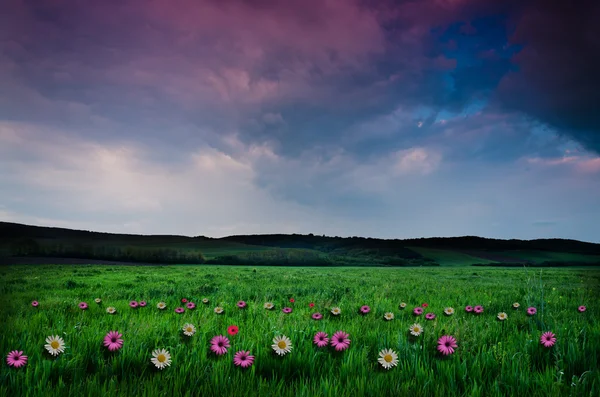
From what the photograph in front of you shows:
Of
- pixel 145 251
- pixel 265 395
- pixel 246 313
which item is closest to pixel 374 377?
pixel 265 395

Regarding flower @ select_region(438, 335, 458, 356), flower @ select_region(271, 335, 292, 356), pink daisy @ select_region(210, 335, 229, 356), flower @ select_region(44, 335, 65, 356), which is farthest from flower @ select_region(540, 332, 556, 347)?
flower @ select_region(44, 335, 65, 356)

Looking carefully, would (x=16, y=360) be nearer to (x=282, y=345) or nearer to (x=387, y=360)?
(x=282, y=345)

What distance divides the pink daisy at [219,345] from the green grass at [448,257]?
6851 cm

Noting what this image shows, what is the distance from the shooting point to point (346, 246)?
8262 cm

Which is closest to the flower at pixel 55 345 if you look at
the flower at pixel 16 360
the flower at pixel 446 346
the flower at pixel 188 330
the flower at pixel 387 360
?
the flower at pixel 16 360

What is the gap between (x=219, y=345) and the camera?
9.88ft

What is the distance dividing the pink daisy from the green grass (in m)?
68.5

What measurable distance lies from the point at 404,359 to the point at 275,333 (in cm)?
138

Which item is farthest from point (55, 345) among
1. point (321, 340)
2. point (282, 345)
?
point (321, 340)

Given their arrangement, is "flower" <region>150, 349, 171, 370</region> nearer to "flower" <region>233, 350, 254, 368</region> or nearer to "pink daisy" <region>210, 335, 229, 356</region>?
"pink daisy" <region>210, 335, 229, 356</region>

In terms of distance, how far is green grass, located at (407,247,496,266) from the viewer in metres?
66.7

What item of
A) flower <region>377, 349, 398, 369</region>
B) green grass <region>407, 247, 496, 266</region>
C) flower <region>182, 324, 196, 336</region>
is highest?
flower <region>377, 349, 398, 369</region>

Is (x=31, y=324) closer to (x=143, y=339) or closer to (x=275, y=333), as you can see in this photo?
(x=143, y=339)

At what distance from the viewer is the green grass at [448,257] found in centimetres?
6669
